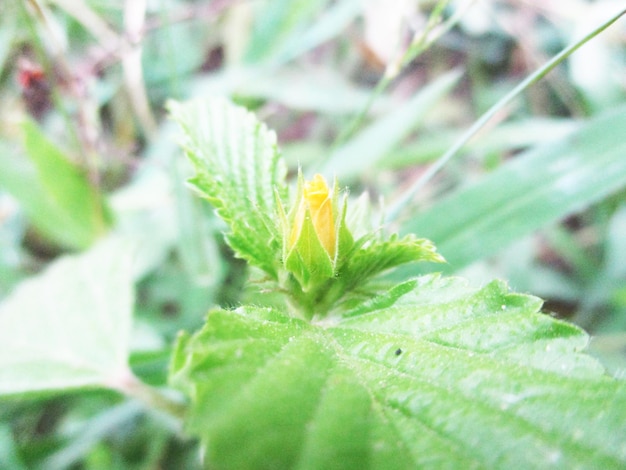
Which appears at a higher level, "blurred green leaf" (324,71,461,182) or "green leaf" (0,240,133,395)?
"blurred green leaf" (324,71,461,182)

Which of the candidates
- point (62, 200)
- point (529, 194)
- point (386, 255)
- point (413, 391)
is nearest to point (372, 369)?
point (413, 391)

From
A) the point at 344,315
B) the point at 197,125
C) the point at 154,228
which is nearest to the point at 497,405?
the point at 344,315

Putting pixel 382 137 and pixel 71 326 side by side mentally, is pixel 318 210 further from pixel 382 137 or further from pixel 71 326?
pixel 382 137

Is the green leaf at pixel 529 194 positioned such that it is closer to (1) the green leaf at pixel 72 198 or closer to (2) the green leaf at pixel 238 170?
(2) the green leaf at pixel 238 170

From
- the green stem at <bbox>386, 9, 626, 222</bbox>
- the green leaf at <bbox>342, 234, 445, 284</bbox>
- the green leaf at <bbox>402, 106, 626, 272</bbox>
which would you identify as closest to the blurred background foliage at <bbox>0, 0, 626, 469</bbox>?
the green leaf at <bbox>402, 106, 626, 272</bbox>

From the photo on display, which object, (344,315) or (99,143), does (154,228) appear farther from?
(344,315)

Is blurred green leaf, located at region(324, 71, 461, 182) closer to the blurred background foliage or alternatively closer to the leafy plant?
the blurred background foliage

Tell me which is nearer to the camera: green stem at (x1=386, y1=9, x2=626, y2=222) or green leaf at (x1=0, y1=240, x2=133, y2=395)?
green stem at (x1=386, y1=9, x2=626, y2=222)
